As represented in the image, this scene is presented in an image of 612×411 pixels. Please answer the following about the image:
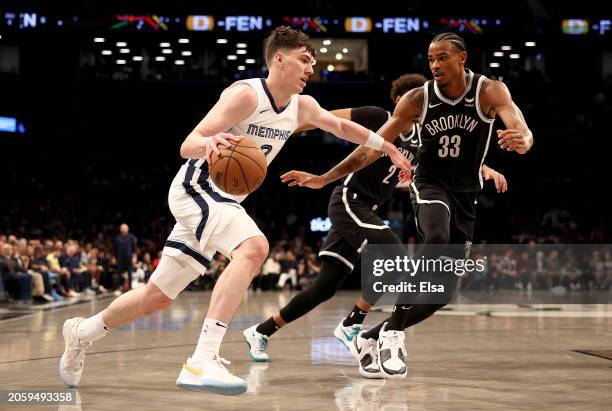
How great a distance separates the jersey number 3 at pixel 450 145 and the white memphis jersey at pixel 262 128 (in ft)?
3.33

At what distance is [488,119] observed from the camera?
489 cm

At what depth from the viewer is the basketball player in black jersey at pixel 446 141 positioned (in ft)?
15.5

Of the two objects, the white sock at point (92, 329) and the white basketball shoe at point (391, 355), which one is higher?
the white sock at point (92, 329)

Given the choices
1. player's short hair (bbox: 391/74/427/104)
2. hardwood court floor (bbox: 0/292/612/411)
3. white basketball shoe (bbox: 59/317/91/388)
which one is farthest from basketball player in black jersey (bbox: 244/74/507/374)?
white basketball shoe (bbox: 59/317/91/388)

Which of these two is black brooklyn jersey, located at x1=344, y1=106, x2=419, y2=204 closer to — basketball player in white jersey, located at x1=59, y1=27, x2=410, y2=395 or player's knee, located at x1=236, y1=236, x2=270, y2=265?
basketball player in white jersey, located at x1=59, y1=27, x2=410, y2=395

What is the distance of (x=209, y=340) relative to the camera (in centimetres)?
372

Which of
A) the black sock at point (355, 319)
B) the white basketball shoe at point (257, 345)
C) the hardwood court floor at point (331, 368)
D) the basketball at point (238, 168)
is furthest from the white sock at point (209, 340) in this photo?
the black sock at point (355, 319)

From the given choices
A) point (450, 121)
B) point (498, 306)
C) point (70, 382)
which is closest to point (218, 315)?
point (70, 382)

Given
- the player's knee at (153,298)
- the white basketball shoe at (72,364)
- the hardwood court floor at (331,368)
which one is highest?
the player's knee at (153,298)

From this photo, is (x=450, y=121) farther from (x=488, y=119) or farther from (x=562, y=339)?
(x=562, y=339)

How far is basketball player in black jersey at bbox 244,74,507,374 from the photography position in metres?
5.63

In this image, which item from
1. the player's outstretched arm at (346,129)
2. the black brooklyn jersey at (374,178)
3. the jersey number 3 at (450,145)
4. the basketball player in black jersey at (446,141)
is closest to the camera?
the player's outstretched arm at (346,129)

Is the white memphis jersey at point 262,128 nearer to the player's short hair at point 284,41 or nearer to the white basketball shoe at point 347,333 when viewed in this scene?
the player's short hair at point 284,41

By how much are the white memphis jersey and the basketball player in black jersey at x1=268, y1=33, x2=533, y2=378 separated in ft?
2.01
